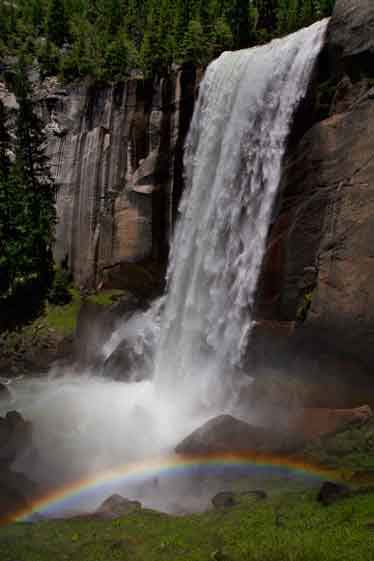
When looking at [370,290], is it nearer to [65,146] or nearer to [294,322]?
[294,322]

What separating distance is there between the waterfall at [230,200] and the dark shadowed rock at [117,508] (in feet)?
26.4

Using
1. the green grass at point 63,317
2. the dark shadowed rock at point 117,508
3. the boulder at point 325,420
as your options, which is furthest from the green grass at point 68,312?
the dark shadowed rock at point 117,508

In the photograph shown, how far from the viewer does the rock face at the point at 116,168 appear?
2864 centimetres

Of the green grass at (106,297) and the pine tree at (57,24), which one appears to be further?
the pine tree at (57,24)

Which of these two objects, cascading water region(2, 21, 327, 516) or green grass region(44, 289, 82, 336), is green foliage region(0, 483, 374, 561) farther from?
green grass region(44, 289, 82, 336)

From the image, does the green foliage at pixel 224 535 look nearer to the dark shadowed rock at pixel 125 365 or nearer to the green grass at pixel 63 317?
the dark shadowed rock at pixel 125 365

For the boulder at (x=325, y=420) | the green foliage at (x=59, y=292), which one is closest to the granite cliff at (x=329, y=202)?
the boulder at (x=325, y=420)

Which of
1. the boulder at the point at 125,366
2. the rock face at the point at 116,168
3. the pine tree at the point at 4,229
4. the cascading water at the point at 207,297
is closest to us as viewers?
the cascading water at the point at 207,297

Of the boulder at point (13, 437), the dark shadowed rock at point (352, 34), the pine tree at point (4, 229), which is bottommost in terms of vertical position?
the boulder at point (13, 437)

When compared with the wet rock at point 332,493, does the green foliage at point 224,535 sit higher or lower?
lower

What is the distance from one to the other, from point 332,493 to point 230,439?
16.6 feet

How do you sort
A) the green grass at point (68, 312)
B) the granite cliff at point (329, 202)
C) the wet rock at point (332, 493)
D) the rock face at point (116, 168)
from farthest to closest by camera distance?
the green grass at point (68, 312)
the rock face at point (116, 168)
the granite cliff at point (329, 202)
the wet rock at point (332, 493)

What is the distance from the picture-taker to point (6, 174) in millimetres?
33344

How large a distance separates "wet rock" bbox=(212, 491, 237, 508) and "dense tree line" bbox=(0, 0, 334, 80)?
25644mm
